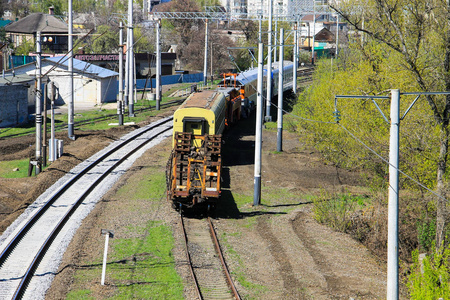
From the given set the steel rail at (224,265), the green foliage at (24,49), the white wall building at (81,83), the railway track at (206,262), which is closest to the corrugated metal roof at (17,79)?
the white wall building at (81,83)

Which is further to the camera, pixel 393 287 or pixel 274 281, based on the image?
pixel 274 281

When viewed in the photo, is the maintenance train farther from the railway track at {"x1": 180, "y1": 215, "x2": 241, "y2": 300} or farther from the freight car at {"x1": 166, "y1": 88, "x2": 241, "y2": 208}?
the railway track at {"x1": 180, "y1": 215, "x2": 241, "y2": 300}

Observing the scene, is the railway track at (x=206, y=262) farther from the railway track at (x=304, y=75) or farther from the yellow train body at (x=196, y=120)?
the railway track at (x=304, y=75)

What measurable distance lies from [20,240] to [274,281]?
27.2 ft

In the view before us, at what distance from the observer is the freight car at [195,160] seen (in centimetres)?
1981

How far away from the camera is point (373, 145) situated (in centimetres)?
2147

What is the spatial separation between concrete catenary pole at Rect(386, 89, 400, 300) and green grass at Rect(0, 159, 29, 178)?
70.6ft

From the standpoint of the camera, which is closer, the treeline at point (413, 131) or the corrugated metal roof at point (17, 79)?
the treeline at point (413, 131)

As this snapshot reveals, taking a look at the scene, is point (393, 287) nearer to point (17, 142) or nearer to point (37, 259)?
point (37, 259)

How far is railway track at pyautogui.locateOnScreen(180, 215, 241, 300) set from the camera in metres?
14.0

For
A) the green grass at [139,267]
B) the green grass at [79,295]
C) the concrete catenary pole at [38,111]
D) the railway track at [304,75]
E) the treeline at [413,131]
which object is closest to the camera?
the green grass at [79,295]

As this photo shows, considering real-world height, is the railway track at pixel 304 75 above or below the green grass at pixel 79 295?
above

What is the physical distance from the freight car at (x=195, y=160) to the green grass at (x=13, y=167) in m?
9.47

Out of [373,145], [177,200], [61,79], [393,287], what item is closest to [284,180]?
[373,145]
